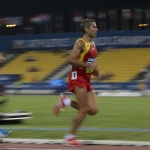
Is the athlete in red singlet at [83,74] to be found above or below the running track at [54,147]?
above

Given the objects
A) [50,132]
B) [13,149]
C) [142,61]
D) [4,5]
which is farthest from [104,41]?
[13,149]

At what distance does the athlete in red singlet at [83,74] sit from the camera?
7.94 metres

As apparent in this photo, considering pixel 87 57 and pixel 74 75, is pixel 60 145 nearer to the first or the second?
pixel 74 75

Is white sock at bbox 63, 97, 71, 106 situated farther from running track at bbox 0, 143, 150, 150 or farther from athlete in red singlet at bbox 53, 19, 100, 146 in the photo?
running track at bbox 0, 143, 150, 150

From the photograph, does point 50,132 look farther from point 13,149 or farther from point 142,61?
point 142,61

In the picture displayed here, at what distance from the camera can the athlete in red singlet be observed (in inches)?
313

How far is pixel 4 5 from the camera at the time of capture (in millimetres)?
41594

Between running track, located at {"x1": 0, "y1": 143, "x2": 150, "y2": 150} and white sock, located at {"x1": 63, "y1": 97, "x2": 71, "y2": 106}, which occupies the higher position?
white sock, located at {"x1": 63, "y1": 97, "x2": 71, "y2": 106}

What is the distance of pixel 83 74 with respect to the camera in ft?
26.6

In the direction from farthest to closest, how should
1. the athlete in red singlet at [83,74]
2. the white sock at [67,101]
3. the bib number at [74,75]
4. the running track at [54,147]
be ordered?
the white sock at [67,101], the bib number at [74,75], the athlete in red singlet at [83,74], the running track at [54,147]

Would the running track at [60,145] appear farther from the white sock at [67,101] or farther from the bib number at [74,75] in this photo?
the bib number at [74,75]

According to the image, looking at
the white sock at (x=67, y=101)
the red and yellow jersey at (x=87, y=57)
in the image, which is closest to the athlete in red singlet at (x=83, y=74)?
the red and yellow jersey at (x=87, y=57)

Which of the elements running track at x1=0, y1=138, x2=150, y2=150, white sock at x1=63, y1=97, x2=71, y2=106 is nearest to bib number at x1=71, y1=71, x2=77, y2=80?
white sock at x1=63, y1=97, x2=71, y2=106

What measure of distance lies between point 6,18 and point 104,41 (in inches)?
390
